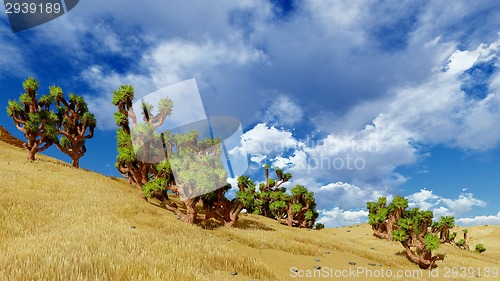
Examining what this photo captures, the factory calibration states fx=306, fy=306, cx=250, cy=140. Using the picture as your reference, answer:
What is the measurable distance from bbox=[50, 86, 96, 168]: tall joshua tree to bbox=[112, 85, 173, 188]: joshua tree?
980 cm

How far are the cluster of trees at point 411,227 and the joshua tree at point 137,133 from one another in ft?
76.4

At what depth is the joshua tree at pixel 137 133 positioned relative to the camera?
1231 inches

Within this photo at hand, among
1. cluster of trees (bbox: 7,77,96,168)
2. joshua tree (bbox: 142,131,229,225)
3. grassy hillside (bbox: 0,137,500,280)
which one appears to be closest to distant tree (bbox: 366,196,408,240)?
grassy hillside (bbox: 0,137,500,280)

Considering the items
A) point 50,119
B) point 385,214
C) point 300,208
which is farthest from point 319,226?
point 50,119

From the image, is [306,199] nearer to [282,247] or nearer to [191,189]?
[191,189]

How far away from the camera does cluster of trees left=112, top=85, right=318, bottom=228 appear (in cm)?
2166

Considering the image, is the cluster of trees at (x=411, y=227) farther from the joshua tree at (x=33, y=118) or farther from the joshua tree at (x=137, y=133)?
the joshua tree at (x=33, y=118)

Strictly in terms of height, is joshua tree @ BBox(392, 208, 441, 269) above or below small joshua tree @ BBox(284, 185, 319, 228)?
below

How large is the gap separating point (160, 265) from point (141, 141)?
26.6m

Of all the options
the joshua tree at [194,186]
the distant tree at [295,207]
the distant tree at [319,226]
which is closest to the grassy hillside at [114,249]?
the joshua tree at [194,186]

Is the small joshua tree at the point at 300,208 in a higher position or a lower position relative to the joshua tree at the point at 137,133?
lower

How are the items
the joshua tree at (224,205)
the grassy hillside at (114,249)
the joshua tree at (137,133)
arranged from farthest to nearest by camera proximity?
the joshua tree at (137,133) < the joshua tree at (224,205) < the grassy hillside at (114,249)


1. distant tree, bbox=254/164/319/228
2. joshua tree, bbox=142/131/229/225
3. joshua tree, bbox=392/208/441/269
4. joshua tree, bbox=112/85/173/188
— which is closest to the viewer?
joshua tree, bbox=392/208/441/269

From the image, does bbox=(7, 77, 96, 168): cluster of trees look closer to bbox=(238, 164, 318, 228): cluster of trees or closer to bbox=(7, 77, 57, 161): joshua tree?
bbox=(7, 77, 57, 161): joshua tree
